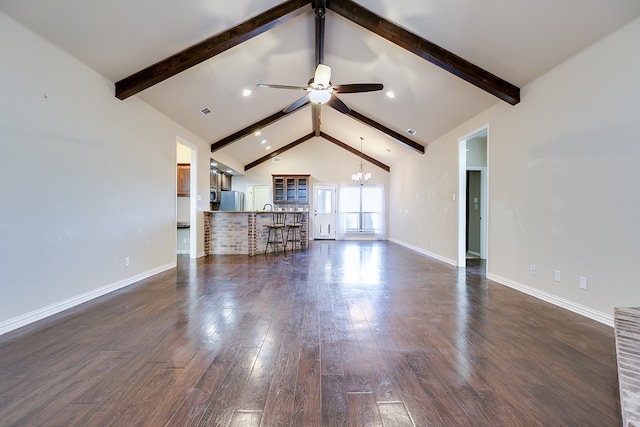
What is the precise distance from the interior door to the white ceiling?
14.8 feet

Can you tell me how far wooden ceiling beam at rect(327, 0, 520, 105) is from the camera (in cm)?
355

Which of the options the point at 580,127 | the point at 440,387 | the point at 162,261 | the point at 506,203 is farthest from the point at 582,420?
the point at 162,261

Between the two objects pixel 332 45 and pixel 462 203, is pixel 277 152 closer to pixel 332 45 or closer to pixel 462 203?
pixel 332 45

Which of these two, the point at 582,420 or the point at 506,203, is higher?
the point at 506,203

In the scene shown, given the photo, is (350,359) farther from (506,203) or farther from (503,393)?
(506,203)

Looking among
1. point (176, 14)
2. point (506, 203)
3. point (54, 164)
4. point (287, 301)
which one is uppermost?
point (176, 14)

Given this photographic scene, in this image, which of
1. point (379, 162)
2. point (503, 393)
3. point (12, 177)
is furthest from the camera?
point (379, 162)

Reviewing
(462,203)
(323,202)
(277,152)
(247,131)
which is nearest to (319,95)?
(247,131)

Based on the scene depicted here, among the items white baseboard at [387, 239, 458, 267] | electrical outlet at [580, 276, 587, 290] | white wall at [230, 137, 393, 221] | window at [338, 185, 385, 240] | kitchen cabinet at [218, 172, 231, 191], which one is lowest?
white baseboard at [387, 239, 458, 267]

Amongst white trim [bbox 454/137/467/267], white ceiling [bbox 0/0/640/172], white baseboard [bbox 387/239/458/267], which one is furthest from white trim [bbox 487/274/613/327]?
white ceiling [bbox 0/0/640/172]

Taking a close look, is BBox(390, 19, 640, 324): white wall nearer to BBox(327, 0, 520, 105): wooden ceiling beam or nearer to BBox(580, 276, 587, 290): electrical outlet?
BBox(580, 276, 587, 290): electrical outlet

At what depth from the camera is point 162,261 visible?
4766mm

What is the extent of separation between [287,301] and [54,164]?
2.61m

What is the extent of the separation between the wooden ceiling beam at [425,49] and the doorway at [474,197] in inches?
61.6
